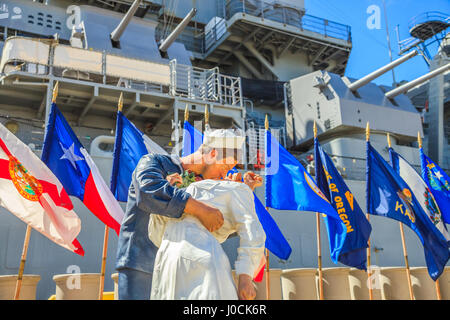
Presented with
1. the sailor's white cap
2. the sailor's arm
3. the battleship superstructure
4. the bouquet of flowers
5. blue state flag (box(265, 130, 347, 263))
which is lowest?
the sailor's arm

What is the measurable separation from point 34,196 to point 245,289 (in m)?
2.72

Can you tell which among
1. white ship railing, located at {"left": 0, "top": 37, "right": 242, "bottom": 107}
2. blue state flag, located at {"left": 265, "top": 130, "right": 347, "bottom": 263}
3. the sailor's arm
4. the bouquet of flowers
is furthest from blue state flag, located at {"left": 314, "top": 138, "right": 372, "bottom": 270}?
white ship railing, located at {"left": 0, "top": 37, "right": 242, "bottom": 107}

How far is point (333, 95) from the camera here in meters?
12.2

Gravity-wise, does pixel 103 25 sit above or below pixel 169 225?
above

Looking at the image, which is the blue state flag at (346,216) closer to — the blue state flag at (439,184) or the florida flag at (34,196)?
the blue state flag at (439,184)

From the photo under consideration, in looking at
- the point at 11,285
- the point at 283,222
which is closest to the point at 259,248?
the point at 11,285

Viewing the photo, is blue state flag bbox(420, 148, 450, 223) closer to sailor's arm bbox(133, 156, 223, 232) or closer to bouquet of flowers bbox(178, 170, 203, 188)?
bouquet of flowers bbox(178, 170, 203, 188)

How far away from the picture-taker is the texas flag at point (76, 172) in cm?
484

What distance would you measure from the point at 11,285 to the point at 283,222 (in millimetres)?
5449

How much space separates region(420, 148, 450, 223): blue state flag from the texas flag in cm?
502

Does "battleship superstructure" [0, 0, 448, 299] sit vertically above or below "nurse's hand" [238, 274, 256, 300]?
above

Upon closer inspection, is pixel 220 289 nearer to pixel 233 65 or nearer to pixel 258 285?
pixel 258 285

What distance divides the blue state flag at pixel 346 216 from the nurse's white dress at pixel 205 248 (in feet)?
12.0

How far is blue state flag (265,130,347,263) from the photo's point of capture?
212 inches
